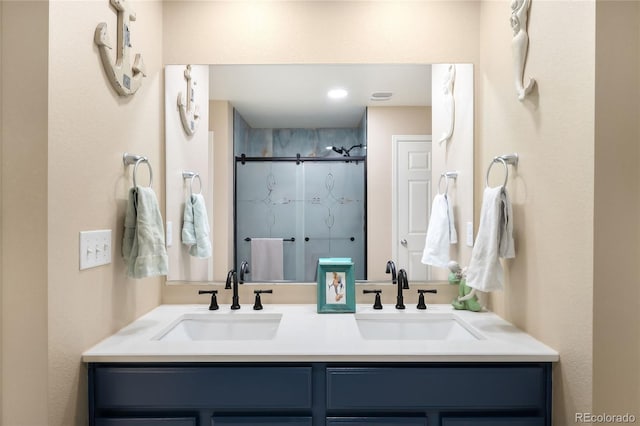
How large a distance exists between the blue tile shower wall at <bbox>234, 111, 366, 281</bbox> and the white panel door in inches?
6.2

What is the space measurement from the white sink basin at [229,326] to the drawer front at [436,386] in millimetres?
519

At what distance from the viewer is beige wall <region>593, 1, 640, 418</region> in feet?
3.67

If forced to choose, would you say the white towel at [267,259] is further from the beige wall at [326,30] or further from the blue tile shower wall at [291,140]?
the beige wall at [326,30]

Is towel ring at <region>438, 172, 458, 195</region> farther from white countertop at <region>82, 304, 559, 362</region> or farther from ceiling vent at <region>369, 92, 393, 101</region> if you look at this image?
white countertop at <region>82, 304, 559, 362</region>

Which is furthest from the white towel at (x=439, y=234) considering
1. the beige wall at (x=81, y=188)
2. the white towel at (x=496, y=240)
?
the beige wall at (x=81, y=188)

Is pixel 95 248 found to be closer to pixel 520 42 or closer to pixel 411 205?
pixel 411 205

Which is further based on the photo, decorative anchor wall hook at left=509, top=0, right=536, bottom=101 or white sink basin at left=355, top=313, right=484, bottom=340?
white sink basin at left=355, top=313, right=484, bottom=340

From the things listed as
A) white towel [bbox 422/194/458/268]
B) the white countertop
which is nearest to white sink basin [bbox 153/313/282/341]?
the white countertop

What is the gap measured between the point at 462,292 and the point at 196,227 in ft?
4.02

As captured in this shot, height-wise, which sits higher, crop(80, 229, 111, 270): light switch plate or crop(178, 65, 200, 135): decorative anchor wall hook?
crop(178, 65, 200, 135): decorative anchor wall hook

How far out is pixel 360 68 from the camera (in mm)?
1938

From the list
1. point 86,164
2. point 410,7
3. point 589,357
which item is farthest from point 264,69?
point 589,357
